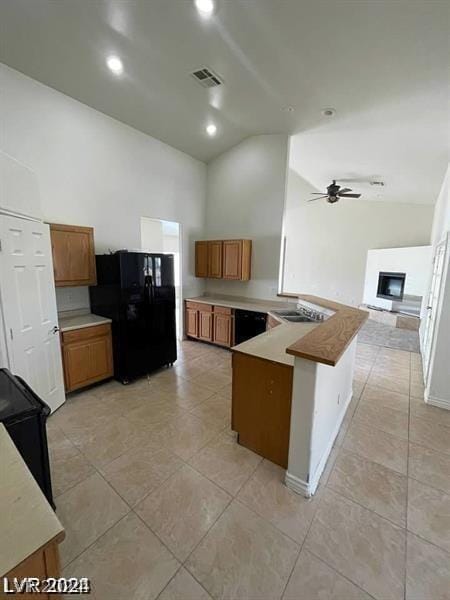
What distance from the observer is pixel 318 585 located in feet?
4.34

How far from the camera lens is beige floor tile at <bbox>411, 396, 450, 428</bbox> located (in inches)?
107

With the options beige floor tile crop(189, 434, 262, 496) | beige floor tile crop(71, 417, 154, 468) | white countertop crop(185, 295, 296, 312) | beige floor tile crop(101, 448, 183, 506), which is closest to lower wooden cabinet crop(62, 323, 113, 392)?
beige floor tile crop(71, 417, 154, 468)

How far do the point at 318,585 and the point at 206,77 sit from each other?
445cm

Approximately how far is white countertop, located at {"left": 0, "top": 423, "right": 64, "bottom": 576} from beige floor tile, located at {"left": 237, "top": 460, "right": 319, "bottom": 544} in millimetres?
1386

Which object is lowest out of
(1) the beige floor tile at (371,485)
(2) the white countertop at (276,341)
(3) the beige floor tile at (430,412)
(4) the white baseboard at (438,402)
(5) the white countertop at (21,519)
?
(1) the beige floor tile at (371,485)

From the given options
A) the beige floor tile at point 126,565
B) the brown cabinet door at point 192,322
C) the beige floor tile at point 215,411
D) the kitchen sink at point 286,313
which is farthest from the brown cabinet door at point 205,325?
the beige floor tile at point 126,565

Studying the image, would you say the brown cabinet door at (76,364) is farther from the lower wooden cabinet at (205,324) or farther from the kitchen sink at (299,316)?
the kitchen sink at (299,316)

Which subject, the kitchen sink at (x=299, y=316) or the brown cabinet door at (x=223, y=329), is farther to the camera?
the brown cabinet door at (x=223, y=329)

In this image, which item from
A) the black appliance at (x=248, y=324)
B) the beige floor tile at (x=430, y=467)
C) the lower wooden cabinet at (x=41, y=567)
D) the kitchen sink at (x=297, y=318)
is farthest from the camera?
the black appliance at (x=248, y=324)

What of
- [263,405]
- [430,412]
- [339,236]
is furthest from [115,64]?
[339,236]

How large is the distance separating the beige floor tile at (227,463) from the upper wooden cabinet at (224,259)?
2.99 meters

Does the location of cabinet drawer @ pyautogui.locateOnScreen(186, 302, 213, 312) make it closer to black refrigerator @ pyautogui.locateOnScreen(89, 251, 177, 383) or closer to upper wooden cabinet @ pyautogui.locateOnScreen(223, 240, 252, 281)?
upper wooden cabinet @ pyautogui.locateOnScreen(223, 240, 252, 281)

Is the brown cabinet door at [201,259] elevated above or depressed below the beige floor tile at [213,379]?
above

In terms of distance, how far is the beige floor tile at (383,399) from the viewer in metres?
2.97
